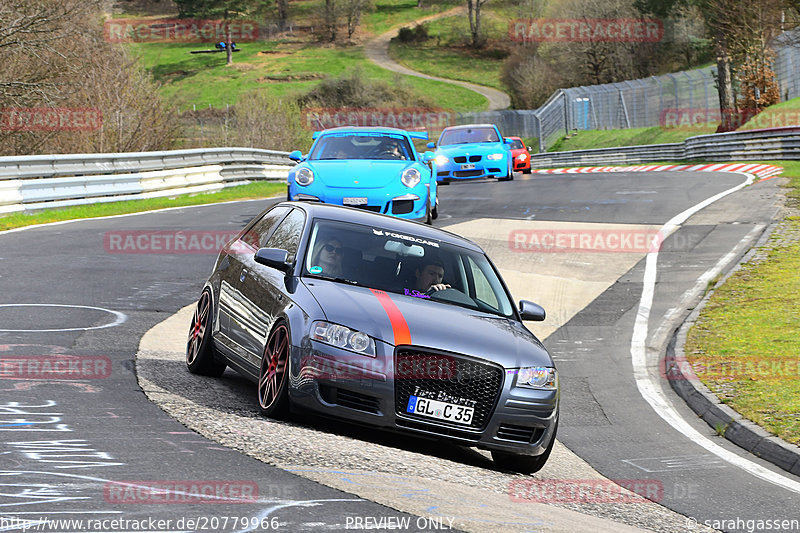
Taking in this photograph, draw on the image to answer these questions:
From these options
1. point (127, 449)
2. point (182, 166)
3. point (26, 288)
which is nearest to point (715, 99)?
point (182, 166)

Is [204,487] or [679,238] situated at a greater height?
[204,487]

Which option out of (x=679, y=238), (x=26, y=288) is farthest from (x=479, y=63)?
(x=26, y=288)

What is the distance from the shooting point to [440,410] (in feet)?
22.1

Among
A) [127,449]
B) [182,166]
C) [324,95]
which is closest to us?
[127,449]

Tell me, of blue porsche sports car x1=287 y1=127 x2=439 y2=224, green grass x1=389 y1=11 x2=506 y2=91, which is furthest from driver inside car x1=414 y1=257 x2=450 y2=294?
green grass x1=389 y1=11 x2=506 y2=91

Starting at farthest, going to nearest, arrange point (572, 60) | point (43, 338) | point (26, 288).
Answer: point (572, 60) → point (26, 288) → point (43, 338)

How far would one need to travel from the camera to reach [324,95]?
91.4 m

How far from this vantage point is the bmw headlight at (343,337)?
665 centimetres

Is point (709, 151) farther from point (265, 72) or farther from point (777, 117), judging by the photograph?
point (265, 72)

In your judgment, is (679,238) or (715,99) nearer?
(679,238)

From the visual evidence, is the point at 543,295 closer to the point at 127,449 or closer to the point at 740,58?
the point at 127,449

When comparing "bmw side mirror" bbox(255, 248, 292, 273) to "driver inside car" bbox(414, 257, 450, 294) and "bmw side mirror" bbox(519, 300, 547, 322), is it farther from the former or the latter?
"bmw side mirror" bbox(519, 300, 547, 322)

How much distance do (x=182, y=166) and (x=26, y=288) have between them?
15029mm

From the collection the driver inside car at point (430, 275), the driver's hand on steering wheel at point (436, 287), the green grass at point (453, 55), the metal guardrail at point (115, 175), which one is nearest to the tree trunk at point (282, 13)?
the green grass at point (453, 55)
